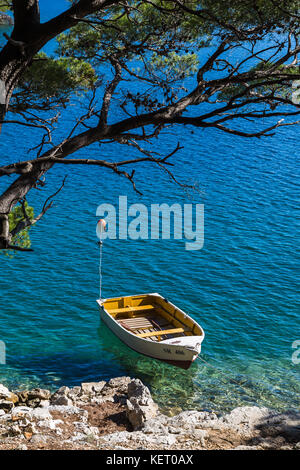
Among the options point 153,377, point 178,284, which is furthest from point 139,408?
point 178,284

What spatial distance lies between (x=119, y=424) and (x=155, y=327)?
593 centimetres

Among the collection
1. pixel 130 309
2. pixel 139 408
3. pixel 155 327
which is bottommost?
pixel 139 408

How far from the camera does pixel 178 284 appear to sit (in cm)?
2094

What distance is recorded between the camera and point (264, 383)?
49.4 ft

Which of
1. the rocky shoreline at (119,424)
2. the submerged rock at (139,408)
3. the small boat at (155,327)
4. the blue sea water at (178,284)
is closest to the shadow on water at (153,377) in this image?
the blue sea water at (178,284)

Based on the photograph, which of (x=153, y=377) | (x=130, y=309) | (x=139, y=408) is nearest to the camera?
(x=139, y=408)

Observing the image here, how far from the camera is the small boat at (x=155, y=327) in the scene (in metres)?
15.5

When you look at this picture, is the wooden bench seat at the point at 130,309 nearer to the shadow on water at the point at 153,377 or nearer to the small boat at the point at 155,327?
the small boat at the point at 155,327

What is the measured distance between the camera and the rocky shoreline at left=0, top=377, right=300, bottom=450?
9.05m

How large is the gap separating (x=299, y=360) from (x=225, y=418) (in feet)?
18.1

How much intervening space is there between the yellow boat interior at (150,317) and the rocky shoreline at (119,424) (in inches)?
116

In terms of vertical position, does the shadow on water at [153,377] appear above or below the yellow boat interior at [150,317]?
below

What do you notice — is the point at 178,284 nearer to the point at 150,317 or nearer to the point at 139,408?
the point at 150,317
